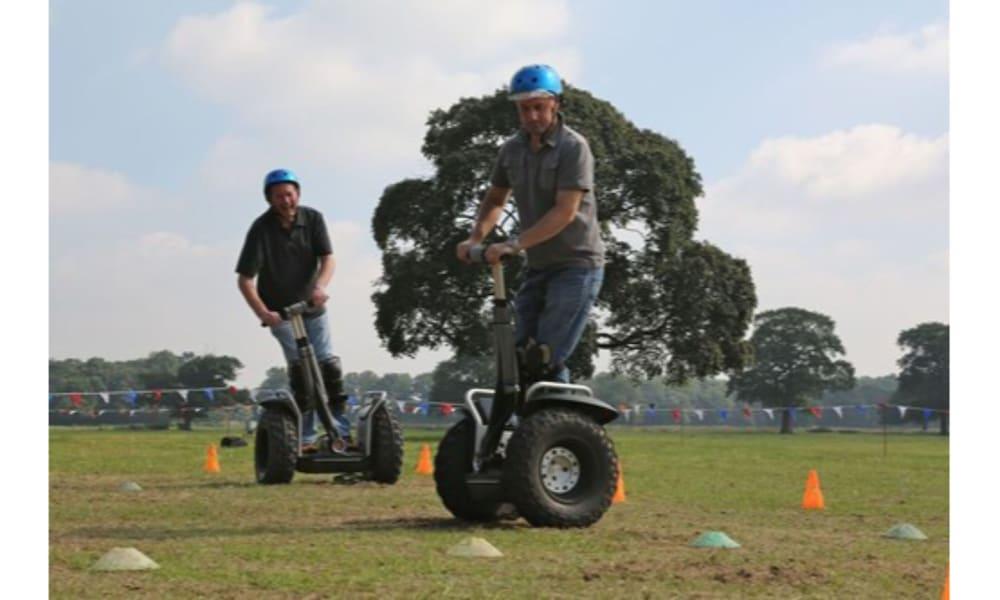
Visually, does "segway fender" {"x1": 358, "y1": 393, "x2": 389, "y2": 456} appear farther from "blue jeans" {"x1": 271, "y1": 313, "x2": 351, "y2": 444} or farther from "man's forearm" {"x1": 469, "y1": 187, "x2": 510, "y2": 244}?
"man's forearm" {"x1": 469, "y1": 187, "x2": 510, "y2": 244}

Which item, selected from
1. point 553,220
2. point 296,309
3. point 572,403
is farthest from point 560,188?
point 296,309

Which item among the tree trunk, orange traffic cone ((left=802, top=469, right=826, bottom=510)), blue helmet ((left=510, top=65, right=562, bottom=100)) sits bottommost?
the tree trunk

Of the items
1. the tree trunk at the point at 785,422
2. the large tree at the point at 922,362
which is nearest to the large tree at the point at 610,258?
the tree trunk at the point at 785,422

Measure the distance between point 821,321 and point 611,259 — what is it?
291ft

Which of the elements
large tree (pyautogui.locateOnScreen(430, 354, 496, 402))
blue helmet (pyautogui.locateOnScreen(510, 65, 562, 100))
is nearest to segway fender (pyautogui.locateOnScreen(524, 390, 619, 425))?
blue helmet (pyautogui.locateOnScreen(510, 65, 562, 100))

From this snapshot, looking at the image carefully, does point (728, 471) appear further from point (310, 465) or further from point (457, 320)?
point (457, 320)

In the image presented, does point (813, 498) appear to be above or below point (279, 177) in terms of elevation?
below

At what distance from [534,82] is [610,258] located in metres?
34.3

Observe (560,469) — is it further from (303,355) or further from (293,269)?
(293,269)

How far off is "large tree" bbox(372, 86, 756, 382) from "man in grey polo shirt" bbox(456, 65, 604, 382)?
3116 centimetres

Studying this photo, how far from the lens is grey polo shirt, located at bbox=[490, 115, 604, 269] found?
22.9 ft

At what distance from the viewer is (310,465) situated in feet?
32.9

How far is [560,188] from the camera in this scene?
6.97 meters

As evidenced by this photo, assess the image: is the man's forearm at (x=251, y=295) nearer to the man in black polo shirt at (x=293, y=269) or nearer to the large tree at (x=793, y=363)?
the man in black polo shirt at (x=293, y=269)
